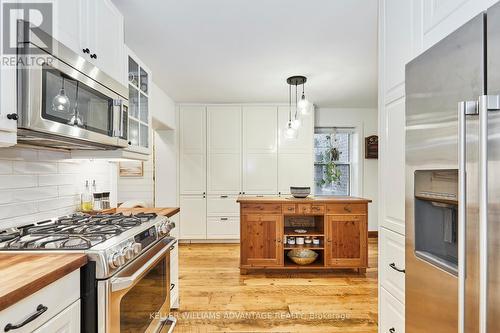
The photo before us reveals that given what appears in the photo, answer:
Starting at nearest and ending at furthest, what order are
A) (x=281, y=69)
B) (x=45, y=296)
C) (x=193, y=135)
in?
(x=45, y=296) → (x=281, y=69) → (x=193, y=135)

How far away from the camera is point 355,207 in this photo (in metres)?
3.43

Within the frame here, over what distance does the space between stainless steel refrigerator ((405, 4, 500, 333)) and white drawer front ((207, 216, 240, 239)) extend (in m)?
3.94

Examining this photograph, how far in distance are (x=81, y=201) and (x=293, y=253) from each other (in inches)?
91.9

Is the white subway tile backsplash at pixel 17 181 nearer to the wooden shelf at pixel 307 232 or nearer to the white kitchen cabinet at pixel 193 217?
the wooden shelf at pixel 307 232

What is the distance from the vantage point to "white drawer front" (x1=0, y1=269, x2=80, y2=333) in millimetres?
848

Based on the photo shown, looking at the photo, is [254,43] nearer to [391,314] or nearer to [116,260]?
[116,260]

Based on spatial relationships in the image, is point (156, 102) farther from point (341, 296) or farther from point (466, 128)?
point (466, 128)

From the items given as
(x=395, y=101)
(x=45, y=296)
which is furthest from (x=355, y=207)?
(x=45, y=296)

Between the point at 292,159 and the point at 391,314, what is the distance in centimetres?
359

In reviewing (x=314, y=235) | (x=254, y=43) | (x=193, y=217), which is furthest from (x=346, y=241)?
(x=193, y=217)

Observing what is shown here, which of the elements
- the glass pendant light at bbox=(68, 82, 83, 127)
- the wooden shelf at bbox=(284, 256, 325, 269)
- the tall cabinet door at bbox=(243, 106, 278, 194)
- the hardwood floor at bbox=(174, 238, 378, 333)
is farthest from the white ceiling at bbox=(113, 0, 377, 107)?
the hardwood floor at bbox=(174, 238, 378, 333)

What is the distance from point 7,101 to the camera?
1102 mm

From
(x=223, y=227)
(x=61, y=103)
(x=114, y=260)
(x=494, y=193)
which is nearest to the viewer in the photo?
(x=494, y=193)

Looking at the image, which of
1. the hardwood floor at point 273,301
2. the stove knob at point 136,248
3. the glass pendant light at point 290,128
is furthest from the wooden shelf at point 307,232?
the stove knob at point 136,248
